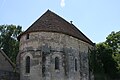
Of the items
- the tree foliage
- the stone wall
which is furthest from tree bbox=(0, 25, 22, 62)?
the stone wall

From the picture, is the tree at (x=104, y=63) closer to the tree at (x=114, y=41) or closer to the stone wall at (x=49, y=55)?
the stone wall at (x=49, y=55)

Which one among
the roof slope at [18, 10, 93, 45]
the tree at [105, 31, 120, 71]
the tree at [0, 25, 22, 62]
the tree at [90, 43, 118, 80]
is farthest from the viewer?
the tree at [105, 31, 120, 71]

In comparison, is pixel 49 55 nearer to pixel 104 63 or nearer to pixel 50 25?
pixel 50 25

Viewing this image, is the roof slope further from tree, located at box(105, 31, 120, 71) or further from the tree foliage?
tree, located at box(105, 31, 120, 71)

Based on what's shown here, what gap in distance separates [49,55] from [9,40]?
1914 cm

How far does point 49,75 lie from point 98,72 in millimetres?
10040

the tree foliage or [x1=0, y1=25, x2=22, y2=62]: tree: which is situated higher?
[x1=0, y1=25, x2=22, y2=62]: tree

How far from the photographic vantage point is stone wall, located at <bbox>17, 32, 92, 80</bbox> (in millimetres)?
28419

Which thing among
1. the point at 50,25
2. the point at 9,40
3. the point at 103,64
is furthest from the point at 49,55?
the point at 9,40

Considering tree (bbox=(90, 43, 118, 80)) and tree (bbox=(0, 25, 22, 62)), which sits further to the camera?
tree (bbox=(0, 25, 22, 62))

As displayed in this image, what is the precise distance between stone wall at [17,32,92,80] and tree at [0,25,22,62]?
14.4 meters

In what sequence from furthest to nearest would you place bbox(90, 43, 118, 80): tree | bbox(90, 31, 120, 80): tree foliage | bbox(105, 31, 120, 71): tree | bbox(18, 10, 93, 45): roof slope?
bbox(105, 31, 120, 71): tree, bbox(90, 43, 118, 80): tree, bbox(90, 31, 120, 80): tree foliage, bbox(18, 10, 93, 45): roof slope

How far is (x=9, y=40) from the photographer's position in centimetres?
4650

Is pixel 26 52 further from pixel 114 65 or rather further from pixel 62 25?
pixel 114 65
